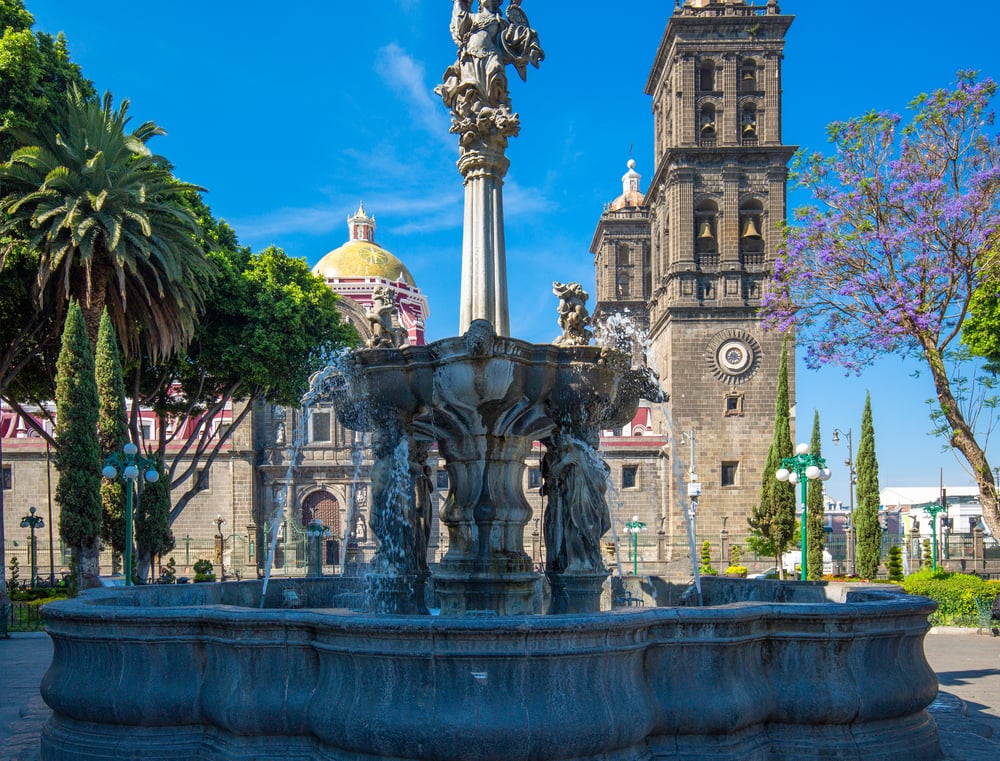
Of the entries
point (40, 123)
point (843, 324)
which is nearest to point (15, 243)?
point (40, 123)

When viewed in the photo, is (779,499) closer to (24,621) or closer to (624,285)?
(24,621)

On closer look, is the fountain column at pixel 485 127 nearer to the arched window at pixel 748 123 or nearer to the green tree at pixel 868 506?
the green tree at pixel 868 506

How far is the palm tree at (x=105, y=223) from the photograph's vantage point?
Result: 1825 cm

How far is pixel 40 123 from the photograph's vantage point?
18.7 m

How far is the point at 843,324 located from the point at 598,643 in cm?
1603

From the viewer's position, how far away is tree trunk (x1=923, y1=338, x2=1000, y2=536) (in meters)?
17.8

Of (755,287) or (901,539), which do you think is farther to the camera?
(901,539)

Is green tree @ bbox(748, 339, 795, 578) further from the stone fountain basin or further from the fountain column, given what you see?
the stone fountain basin

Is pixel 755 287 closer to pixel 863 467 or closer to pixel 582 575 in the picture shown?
pixel 863 467

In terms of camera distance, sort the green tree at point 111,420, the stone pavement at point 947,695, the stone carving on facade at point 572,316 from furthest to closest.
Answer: the green tree at point 111,420 < the stone carving on facade at point 572,316 < the stone pavement at point 947,695

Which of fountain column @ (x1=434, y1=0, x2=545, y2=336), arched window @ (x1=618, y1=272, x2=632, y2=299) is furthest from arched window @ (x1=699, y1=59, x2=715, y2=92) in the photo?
fountain column @ (x1=434, y1=0, x2=545, y2=336)

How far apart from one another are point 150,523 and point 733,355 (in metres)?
24.9

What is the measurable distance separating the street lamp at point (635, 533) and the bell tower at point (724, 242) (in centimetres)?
171

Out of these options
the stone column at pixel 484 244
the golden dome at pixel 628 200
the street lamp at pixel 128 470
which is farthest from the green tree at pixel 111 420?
the golden dome at pixel 628 200
